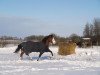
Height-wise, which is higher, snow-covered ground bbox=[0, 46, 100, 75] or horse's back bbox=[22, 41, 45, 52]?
horse's back bbox=[22, 41, 45, 52]

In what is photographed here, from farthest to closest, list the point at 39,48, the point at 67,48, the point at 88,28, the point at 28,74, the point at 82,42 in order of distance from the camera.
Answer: the point at 88,28, the point at 82,42, the point at 67,48, the point at 39,48, the point at 28,74

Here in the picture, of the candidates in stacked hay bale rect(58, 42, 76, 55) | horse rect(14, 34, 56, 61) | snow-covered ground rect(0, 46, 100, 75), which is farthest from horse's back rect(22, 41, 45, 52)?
stacked hay bale rect(58, 42, 76, 55)

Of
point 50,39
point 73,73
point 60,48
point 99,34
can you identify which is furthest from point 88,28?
point 73,73

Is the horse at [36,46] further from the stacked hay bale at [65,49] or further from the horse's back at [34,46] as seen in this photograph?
the stacked hay bale at [65,49]

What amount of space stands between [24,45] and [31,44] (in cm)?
54

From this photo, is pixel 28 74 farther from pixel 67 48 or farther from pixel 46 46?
pixel 67 48

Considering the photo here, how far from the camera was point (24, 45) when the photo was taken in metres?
18.1

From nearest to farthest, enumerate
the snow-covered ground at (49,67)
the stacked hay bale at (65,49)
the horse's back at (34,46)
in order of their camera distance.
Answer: the snow-covered ground at (49,67) < the horse's back at (34,46) < the stacked hay bale at (65,49)

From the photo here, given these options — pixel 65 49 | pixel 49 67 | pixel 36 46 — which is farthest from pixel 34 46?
pixel 65 49

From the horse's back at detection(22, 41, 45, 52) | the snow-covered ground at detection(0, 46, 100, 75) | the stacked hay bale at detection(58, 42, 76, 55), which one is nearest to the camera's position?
the snow-covered ground at detection(0, 46, 100, 75)

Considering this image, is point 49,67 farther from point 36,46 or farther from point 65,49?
point 65,49

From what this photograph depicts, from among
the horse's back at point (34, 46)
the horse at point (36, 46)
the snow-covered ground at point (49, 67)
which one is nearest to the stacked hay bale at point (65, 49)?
the horse at point (36, 46)

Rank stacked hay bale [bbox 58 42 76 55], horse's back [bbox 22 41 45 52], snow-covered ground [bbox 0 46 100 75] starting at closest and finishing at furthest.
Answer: snow-covered ground [bbox 0 46 100 75] → horse's back [bbox 22 41 45 52] → stacked hay bale [bbox 58 42 76 55]

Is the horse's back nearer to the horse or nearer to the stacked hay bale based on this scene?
the horse
